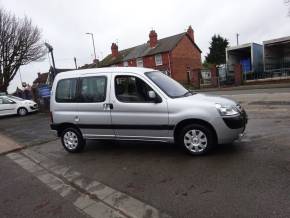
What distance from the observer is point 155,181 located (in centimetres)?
521

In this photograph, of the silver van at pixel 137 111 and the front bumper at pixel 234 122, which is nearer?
the front bumper at pixel 234 122

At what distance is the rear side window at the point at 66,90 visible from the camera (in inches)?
292

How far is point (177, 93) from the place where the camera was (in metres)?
6.63

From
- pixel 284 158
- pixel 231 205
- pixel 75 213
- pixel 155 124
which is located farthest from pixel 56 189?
pixel 284 158

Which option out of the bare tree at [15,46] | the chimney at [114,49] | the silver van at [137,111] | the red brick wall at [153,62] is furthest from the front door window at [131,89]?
the chimney at [114,49]

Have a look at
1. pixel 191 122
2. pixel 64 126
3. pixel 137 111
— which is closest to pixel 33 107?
pixel 64 126

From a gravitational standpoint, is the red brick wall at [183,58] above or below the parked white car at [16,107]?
above

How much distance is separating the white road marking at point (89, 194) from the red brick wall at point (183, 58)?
3854 centimetres

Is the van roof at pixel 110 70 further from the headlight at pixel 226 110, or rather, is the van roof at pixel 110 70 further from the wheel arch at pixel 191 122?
the headlight at pixel 226 110

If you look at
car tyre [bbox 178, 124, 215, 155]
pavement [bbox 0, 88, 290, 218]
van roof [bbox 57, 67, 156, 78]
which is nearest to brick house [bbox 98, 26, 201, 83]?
van roof [bbox 57, 67, 156, 78]

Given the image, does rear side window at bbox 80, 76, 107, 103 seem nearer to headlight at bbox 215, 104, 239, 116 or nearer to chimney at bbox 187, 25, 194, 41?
headlight at bbox 215, 104, 239, 116

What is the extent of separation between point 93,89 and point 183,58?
41346mm

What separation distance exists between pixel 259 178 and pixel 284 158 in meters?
1.02

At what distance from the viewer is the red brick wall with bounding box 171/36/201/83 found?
45.5 metres
